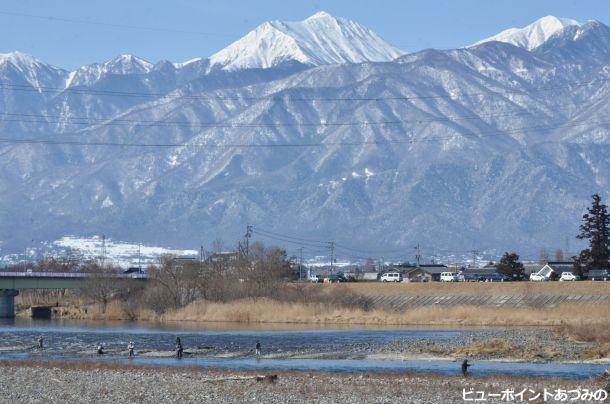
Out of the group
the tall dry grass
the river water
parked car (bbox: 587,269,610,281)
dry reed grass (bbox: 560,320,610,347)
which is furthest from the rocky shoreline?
parked car (bbox: 587,269,610,281)

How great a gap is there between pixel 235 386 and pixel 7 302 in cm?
9287

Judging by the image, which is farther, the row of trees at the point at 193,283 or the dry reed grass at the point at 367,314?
the row of trees at the point at 193,283

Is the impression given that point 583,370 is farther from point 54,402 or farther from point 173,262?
point 173,262

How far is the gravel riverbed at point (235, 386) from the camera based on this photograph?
42656mm

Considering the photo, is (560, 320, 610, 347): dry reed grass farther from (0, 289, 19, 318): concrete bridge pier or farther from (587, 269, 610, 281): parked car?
(0, 289, 19, 318): concrete bridge pier

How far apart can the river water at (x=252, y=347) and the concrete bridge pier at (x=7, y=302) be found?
32690 millimetres

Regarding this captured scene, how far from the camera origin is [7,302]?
135 meters

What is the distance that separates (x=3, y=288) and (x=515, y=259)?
2155 inches

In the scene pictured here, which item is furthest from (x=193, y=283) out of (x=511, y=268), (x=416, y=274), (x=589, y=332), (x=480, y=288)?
(x=416, y=274)

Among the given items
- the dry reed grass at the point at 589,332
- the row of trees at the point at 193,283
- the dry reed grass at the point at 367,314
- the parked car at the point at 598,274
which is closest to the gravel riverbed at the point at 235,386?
the dry reed grass at the point at 589,332

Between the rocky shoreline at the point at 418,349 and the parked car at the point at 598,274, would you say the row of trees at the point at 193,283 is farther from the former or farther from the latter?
the rocky shoreline at the point at 418,349

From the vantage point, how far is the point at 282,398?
42.5 m

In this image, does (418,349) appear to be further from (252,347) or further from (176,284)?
(176,284)

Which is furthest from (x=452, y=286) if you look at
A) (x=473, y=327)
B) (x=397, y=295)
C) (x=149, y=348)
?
(x=149, y=348)
